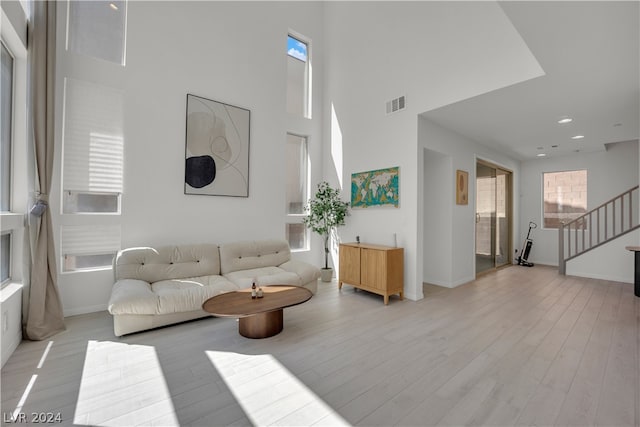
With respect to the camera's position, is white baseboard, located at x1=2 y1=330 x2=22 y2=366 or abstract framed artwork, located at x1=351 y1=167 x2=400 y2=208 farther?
abstract framed artwork, located at x1=351 y1=167 x2=400 y2=208

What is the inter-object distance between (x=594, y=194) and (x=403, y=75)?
541 cm

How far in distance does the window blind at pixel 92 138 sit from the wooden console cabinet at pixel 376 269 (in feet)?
11.3

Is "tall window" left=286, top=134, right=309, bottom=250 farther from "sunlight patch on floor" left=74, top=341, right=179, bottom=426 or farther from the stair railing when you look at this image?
the stair railing

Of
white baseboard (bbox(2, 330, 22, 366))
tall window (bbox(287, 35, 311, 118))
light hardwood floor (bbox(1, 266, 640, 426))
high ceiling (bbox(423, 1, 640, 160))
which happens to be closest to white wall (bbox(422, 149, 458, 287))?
high ceiling (bbox(423, 1, 640, 160))

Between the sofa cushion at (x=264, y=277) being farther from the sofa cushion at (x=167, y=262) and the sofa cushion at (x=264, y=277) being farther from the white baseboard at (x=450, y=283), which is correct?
the white baseboard at (x=450, y=283)

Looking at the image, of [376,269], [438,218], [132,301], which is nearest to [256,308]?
[132,301]

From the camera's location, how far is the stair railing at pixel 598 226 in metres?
5.62

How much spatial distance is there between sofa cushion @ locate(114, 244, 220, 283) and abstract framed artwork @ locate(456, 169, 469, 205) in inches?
162

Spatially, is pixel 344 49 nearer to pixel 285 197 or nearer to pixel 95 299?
pixel 285 197

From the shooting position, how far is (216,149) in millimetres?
4453

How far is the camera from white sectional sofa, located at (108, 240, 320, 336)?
2889 millimetres

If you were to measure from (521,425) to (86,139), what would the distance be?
195 inches

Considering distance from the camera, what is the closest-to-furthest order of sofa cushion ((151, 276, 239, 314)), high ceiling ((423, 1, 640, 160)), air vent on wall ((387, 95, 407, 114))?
high ceiling ((423, 1, 640, 160)), sofa cushion ((151, 276, 239, 314)), air vent on wall ((387, 95, 407, 114))

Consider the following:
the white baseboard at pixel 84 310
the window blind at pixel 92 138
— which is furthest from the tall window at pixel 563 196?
the white baseboard at pixel 84 310
